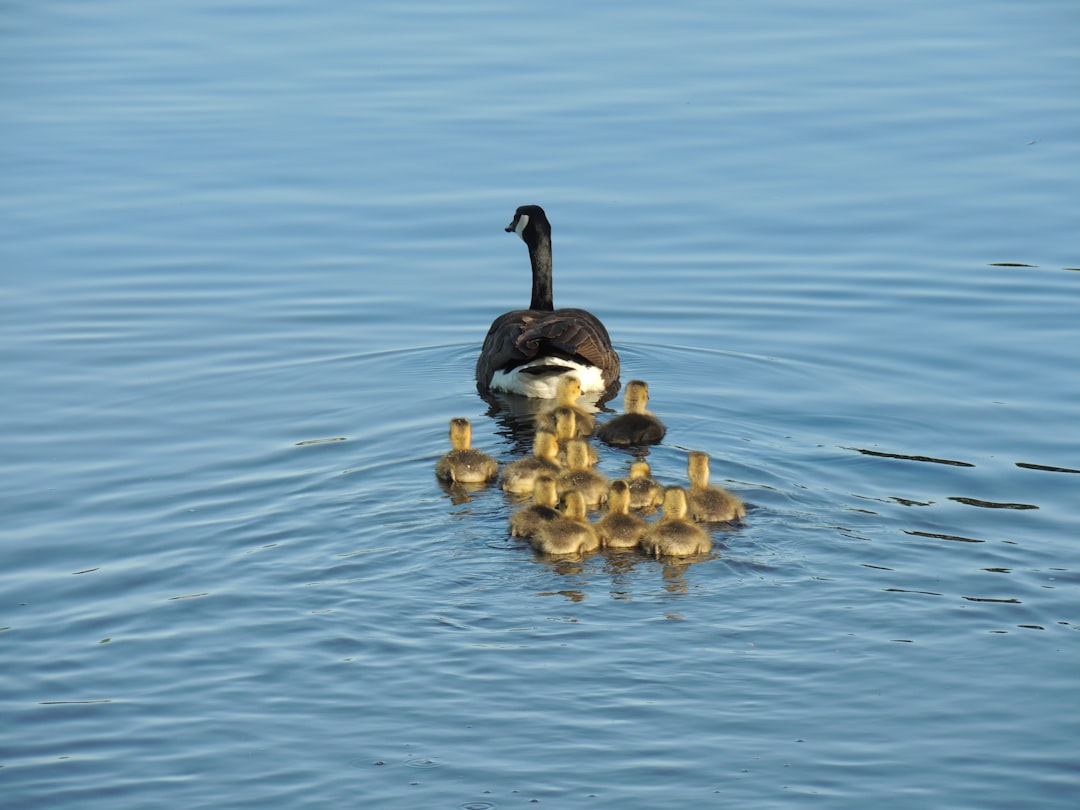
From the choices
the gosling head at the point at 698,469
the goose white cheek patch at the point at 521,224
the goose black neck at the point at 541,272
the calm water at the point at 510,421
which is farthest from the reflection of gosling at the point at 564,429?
the goose white cheek patch at the point at 521,224

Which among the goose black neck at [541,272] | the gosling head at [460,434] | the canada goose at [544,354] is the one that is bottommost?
the gosling head at [460,434]

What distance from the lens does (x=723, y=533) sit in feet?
33.9

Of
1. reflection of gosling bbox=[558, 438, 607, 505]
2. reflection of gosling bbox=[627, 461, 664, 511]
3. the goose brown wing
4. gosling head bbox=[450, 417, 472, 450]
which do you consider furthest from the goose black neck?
reflection of gosling bbox=[627, 461, 664, 511]

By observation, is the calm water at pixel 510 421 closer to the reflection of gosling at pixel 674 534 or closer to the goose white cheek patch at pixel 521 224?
the reflection of gosling at pixel 674 534

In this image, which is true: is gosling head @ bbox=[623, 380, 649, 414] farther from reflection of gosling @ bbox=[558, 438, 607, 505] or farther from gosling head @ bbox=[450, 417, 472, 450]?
gosling head @ bbox=[450, 417, 472, 450]

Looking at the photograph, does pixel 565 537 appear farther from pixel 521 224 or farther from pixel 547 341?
pixel 521 224

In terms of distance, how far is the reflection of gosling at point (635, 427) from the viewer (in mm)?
12305

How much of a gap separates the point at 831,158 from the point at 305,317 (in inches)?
287

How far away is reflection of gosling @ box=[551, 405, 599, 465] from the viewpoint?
476 inches

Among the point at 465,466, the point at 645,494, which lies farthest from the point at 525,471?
the point at 645,494

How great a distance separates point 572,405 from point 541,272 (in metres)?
2.87

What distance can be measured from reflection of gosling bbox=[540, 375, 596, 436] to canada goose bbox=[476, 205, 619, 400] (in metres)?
0.15

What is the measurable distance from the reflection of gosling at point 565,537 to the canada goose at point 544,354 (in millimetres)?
3910

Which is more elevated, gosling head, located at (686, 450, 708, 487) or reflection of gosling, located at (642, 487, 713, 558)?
gosling head, located at (686, 450, 708, 487)
